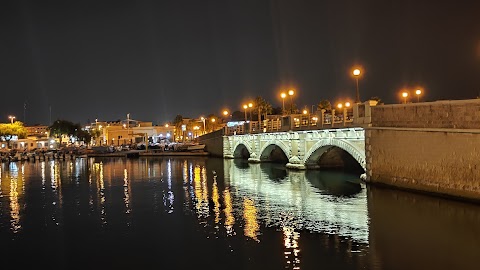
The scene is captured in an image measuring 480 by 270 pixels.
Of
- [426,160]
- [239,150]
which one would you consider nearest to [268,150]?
[239,150]

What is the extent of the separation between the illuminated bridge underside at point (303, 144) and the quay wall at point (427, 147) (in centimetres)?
236

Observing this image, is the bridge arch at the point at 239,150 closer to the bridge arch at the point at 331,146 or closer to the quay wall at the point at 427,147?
the bridge arch at the point at 331,146

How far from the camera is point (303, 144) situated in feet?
176

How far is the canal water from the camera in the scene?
20.5 metres

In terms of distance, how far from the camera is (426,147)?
32.2 metres

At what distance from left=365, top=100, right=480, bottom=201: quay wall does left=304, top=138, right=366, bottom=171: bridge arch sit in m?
1.40

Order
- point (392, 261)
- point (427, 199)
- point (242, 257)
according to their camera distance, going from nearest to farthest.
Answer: point (392, 261)
point (242, 257)
point (427, 199)

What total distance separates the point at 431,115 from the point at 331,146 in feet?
61.6

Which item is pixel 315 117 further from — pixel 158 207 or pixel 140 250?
pixel 140 250

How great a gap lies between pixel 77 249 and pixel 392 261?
13769 millimetres

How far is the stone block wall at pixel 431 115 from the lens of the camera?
93.9 feet

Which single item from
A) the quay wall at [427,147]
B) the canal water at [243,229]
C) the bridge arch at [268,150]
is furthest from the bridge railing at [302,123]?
the canal water at [243,229]

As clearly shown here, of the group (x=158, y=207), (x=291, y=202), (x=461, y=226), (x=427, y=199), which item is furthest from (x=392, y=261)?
(x=158, y=207)

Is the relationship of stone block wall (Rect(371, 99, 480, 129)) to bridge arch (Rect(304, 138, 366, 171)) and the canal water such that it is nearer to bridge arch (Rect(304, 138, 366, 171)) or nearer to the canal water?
bridge arch (Rect(304, 138, 366, 171))
